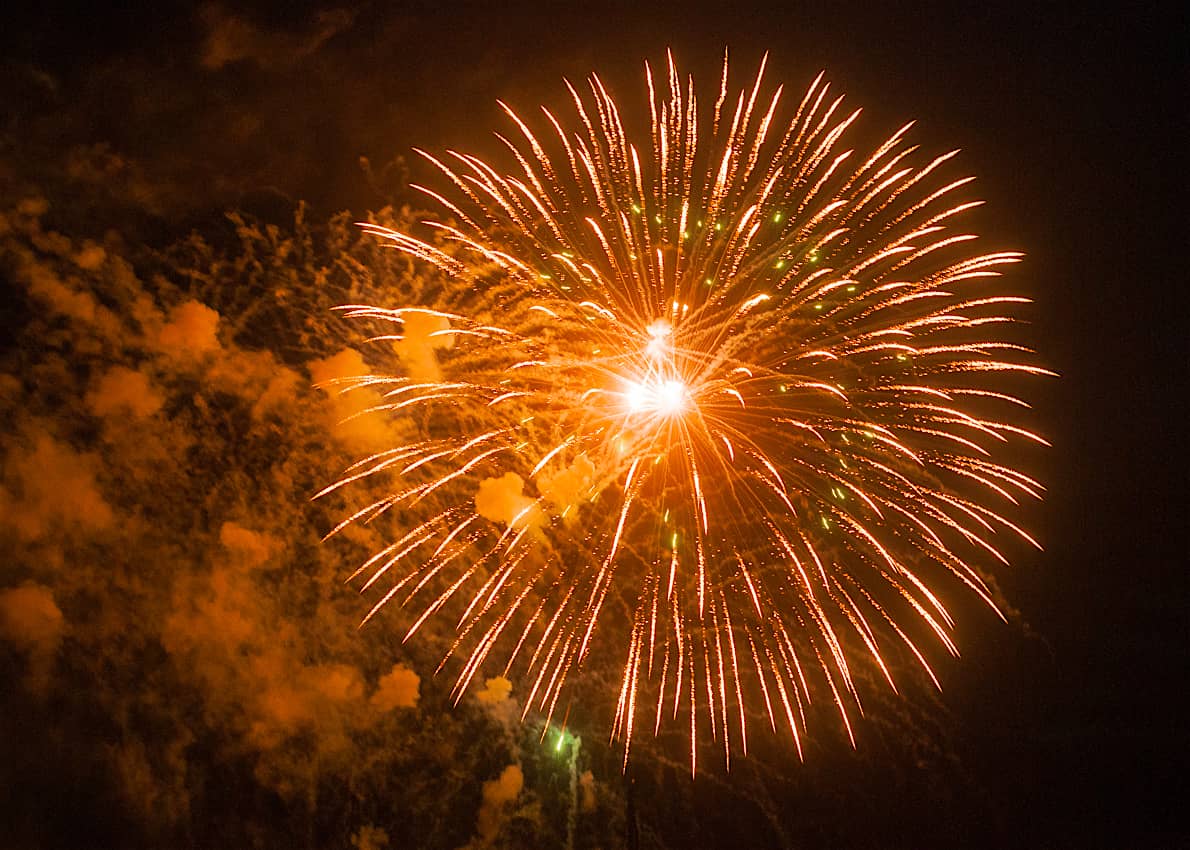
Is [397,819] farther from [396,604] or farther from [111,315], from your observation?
[111,315]

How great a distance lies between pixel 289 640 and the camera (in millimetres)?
14742

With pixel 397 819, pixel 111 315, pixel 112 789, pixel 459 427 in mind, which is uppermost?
pixel 111 315

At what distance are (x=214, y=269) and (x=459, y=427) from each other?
5.70 meters

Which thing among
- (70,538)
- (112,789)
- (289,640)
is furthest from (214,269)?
(112,789)

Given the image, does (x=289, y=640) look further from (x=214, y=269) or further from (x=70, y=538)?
(x=214, y=269)

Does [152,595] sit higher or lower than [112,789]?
higher

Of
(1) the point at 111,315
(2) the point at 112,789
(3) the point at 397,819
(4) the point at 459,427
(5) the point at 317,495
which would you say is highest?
(1) the point at 111,315

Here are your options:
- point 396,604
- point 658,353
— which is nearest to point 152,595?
point 396,604

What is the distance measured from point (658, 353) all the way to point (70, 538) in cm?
1194

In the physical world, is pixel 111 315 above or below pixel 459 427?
above

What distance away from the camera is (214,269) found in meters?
13.1

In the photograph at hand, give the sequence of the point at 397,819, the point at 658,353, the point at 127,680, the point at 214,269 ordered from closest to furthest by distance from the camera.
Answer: the point at 658,353 → the point at 214,269 → the point at 127,680 → the point at 397,819

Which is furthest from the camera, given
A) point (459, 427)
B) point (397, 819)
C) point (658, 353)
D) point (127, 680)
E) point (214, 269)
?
point (397, 819)

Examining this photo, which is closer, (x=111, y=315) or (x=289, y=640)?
(x=111, y=315)
